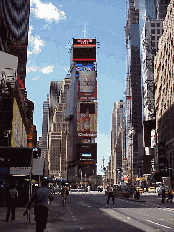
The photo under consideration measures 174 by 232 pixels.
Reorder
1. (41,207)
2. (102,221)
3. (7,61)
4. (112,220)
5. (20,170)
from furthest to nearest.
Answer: (7,61)
(20,170)
(112,220)
(102,221)
(41,207)

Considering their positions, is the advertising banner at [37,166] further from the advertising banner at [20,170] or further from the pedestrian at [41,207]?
the pedestrian at [41,207]

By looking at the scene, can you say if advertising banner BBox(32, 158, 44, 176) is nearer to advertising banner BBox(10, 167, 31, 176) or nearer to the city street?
advertising banner BBox(10, 167, 31, 176)

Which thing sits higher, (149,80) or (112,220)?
(149,80)

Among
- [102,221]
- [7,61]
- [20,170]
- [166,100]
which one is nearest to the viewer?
[102,221]

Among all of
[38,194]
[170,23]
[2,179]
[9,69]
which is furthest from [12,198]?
[170,23]

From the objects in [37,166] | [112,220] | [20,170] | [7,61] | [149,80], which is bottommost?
[112,220]

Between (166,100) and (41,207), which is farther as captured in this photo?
(166,100)

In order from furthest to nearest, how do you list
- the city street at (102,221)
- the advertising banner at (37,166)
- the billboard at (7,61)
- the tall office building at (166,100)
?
the tall office building at (166,100) → the billboard at (7,61) → the advertising banner at (37,166) → the city street at (102,221)

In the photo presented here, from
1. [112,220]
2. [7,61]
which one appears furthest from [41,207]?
[7,61]

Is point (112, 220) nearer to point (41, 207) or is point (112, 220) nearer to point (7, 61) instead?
point (41, 207)

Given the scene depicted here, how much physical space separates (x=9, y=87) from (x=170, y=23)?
68602 mm

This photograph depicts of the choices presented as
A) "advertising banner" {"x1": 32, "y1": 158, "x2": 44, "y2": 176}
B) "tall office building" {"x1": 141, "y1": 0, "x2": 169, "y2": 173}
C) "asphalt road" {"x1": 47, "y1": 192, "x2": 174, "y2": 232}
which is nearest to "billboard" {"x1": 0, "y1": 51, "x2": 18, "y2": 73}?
"advertising banner" {"x1": 32, "y1": 158, "x2": 44, "y2": 176}

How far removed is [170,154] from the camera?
10950 cm

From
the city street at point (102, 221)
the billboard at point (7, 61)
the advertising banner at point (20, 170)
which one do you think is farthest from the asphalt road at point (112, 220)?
the billboard at point (7, 61)
